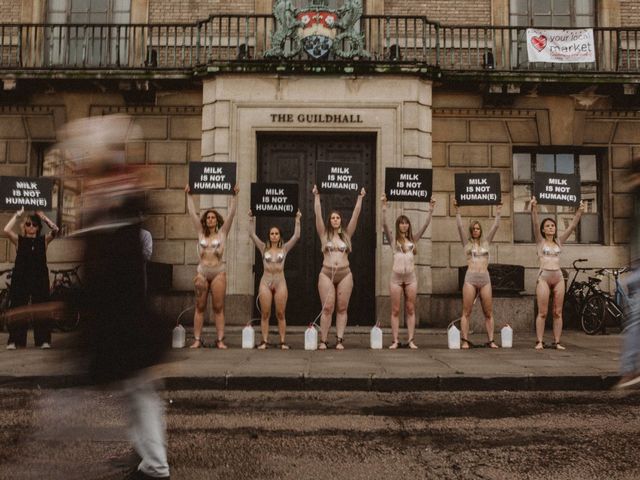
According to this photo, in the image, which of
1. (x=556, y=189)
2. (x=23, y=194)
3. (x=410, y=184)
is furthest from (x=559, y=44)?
(x=23, y=194)

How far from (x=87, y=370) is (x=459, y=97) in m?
12.3

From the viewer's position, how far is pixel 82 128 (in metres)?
3.37

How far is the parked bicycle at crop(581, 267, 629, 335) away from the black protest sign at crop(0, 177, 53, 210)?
10.7m

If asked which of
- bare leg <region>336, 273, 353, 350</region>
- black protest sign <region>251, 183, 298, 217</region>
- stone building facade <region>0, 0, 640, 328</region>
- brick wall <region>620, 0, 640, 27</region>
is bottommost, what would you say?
bare leg <region>336, 273, 353, 350</region>

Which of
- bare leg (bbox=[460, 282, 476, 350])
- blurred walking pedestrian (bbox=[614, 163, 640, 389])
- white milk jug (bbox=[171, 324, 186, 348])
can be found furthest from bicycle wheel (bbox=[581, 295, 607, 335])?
white milk jug (bbox=[171, 324, 186, 348])

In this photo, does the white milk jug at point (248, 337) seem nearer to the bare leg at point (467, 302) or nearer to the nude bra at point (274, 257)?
the nude bra at point (274, 257)

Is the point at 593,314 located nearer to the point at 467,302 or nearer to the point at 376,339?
the point at 467,302

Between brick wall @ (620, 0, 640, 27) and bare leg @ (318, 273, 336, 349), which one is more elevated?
brick wall @ (620, 0, 640, 27)

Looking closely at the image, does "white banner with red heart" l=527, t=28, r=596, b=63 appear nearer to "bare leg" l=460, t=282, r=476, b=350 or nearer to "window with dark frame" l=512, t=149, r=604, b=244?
"window with dark frame" l=512, t=149, r=604, b=244

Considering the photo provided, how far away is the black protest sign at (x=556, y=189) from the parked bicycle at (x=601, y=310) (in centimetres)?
331

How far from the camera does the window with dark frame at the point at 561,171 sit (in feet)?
47.6

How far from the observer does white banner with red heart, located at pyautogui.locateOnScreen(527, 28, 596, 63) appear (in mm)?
14141

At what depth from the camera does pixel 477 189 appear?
10.7 metres

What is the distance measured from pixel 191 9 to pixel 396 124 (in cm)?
574
